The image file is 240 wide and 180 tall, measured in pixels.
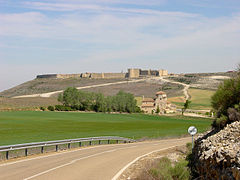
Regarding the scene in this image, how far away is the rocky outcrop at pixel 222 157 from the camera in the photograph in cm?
1192

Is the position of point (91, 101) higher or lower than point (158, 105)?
higher

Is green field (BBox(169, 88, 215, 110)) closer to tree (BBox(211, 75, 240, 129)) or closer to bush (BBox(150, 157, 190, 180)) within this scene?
tree (BBox(211, 75, 240, 129))

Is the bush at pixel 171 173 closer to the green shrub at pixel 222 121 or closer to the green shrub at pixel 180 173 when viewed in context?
the green shrub at pixel 180 173

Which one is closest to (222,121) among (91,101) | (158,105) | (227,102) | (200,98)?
(227,102)

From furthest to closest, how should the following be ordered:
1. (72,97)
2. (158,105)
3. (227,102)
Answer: (158,105) < (72,97) < (227,102)

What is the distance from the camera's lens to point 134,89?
179m

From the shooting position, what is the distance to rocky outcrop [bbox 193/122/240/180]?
11.9 meters

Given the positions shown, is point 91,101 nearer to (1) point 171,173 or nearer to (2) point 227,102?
(2) point 227,102

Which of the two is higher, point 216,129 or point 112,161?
point 216,129

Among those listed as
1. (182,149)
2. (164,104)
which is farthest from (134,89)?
(182,149)

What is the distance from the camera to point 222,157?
1276 centimetres

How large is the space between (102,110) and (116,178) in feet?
303

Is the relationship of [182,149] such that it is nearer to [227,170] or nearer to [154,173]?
[154,173]

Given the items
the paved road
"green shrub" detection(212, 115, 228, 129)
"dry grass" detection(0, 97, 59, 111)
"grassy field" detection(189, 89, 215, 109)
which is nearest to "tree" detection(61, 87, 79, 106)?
"dry grass" detection(0, 97, 59, 111)
